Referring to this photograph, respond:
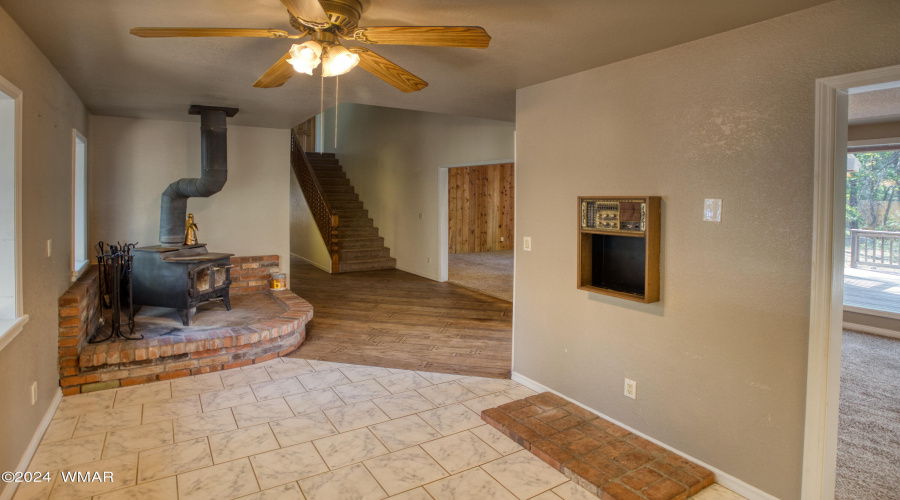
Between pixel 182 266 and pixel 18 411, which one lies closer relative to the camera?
pixel 18 411

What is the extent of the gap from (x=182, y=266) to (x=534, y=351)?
3.12 meters

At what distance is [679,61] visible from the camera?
267 cm

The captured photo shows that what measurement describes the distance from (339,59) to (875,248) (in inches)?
267

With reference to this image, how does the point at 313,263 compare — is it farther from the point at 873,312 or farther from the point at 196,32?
the point at 873,312

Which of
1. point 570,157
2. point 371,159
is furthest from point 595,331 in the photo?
point 371,159

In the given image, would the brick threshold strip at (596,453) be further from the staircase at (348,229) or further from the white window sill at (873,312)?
the staircase at (348,229)

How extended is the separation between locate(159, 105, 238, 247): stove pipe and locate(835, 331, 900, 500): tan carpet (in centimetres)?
515

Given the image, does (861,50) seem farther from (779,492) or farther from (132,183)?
(132,183)

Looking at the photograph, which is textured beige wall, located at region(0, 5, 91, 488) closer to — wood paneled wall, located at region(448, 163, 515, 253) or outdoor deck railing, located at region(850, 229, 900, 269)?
outdoor deck railing, located at region(850, 229, 900, 269)

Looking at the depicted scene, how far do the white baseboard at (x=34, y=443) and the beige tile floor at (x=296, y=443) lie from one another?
0.04 m

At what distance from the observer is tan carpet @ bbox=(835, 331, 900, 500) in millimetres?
2541

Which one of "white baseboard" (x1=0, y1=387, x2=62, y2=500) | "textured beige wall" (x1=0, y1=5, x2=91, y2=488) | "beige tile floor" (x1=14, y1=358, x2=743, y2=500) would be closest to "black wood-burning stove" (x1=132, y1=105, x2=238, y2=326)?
"textured beige wall" (x1=0, y1=5, x2=91, y2=488)

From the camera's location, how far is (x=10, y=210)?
246 cm

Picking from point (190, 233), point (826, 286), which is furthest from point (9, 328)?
point (826, 286)
